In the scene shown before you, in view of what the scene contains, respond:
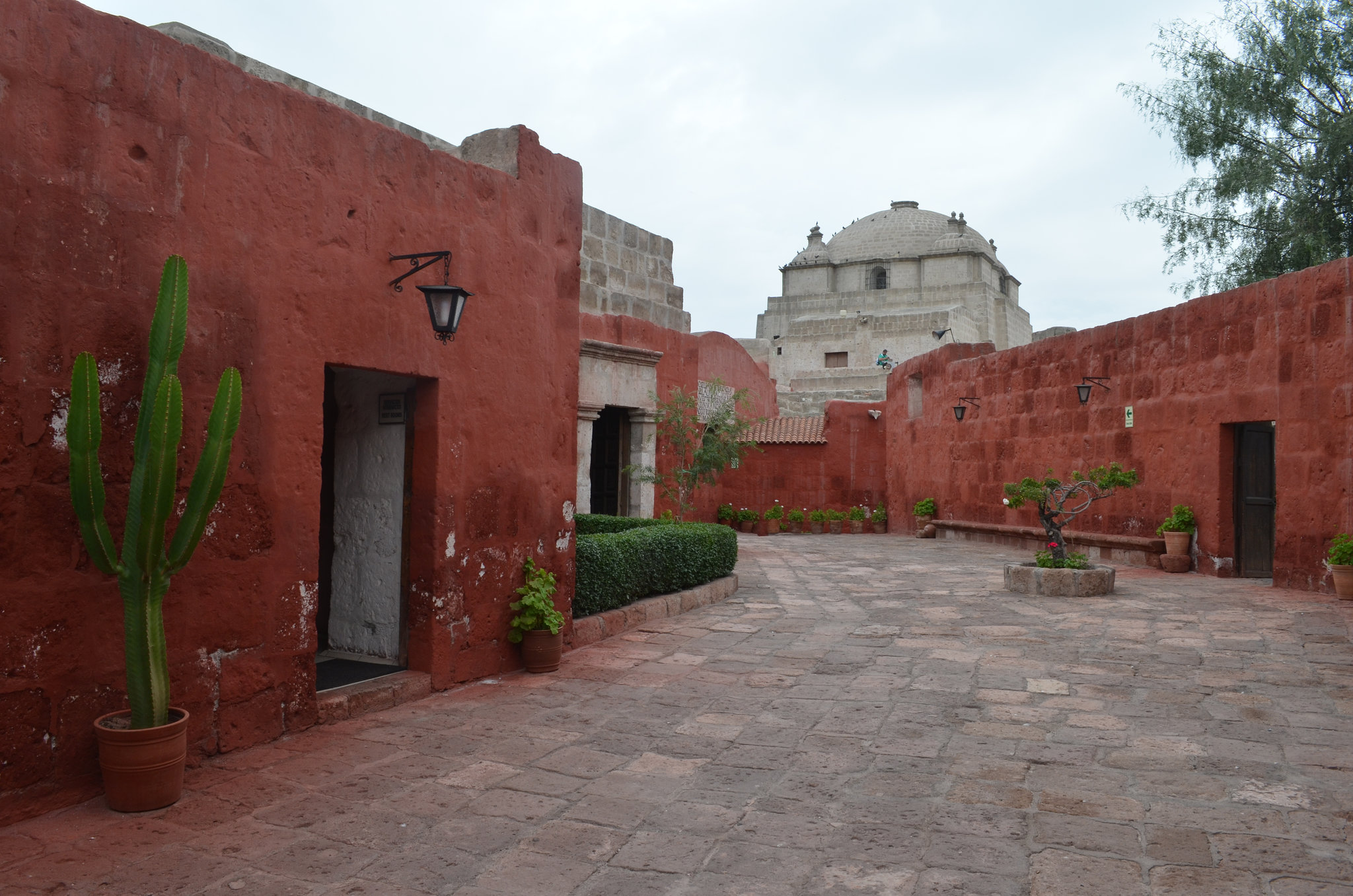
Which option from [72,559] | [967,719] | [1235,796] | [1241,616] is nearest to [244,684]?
[72,559]

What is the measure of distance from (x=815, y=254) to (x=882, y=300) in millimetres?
4820

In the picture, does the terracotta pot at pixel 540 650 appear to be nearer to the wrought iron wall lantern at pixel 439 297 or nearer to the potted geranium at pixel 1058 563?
the wrought iron wall lantern at pixel 439 297

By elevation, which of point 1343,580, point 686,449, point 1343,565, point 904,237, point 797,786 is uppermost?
point 904,237

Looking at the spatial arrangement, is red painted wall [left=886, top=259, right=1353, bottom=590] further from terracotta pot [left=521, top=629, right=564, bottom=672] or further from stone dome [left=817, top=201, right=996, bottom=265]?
stone dome [left=817, top=201, right=996, bottom=265]

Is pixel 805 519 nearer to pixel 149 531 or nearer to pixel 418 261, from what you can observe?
pixel 418 261

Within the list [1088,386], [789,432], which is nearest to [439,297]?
[1088,386]

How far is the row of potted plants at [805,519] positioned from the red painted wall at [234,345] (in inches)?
470

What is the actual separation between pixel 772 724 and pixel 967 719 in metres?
1.02

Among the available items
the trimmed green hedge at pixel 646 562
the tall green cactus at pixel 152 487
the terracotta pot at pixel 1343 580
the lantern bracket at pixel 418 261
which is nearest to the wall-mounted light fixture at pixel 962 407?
the trimmed green hedge at pixel 646 562

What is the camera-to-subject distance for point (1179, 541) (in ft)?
34.6

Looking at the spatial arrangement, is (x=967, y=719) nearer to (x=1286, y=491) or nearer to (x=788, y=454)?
(x=1286, y=491)

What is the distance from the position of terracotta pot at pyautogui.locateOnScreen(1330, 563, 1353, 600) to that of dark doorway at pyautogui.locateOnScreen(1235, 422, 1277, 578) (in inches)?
74.3

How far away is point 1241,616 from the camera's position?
24.5ft

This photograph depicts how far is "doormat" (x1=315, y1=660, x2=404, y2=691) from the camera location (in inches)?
200
